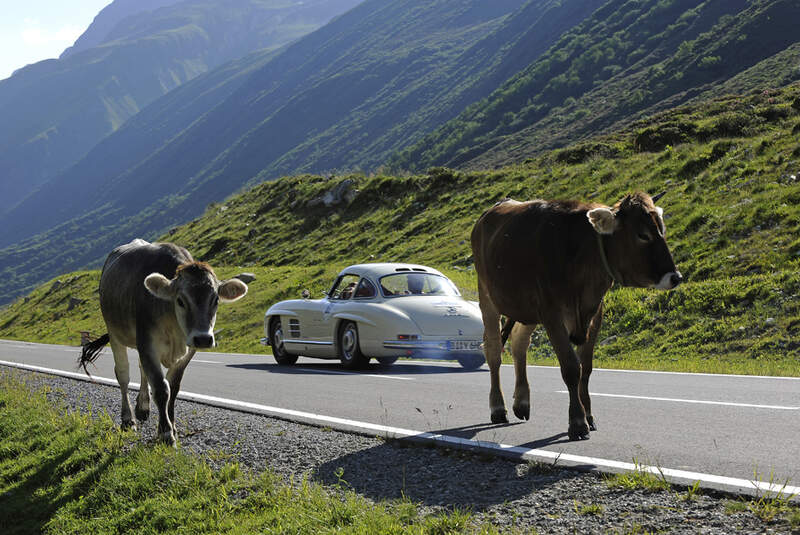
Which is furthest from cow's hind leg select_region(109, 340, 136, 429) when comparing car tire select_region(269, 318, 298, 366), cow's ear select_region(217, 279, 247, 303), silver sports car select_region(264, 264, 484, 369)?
car tire select_region(269, 318, 298, 366)

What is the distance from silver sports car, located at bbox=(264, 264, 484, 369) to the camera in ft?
42.3

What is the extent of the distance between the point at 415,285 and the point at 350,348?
63.6 inches

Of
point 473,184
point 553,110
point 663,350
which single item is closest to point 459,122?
point 553,110

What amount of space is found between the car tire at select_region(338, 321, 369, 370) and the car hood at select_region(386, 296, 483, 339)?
2.75ft

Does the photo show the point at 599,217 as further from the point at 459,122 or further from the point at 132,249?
the point at 459,122

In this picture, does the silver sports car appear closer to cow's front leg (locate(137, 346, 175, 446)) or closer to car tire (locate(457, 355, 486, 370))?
car tire (locate(457, 355, 486, 370))

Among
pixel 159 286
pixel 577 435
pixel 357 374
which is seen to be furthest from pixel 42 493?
pixel 357 374

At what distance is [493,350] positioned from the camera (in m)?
7.75

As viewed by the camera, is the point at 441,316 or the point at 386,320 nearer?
the point at 386,320

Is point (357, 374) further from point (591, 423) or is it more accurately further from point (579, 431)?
point (579, 431)

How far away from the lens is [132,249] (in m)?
8.70

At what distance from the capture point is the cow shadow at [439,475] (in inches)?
198

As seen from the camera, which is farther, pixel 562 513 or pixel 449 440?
pixel 449 440

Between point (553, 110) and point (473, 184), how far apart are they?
78510 millimetres
